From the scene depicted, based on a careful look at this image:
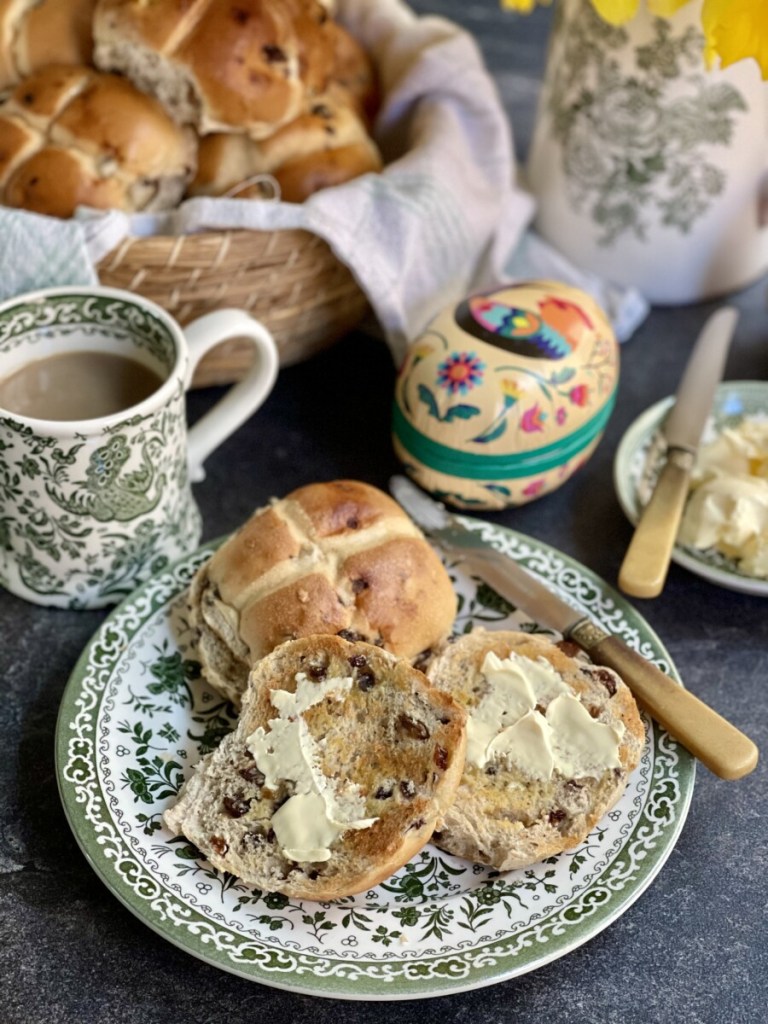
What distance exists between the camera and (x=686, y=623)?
1258 millimetres

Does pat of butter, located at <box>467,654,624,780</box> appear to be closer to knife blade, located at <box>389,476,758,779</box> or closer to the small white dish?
knife blade, located at <box>389,476,758,779</box>

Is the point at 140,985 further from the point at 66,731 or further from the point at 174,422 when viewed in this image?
the point at 174,422

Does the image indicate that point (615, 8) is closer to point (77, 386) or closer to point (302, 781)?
point (77, 386)

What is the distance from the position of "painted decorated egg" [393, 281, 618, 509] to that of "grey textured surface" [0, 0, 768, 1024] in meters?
0.11

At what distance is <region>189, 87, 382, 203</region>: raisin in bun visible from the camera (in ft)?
4.60

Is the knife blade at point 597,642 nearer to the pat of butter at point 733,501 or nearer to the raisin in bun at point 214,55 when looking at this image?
the pat of butter at point 733,501

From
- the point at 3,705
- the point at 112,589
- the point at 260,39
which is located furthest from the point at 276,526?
the point at 260,39

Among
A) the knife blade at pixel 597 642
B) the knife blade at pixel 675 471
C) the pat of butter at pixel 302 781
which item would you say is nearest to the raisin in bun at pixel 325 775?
the pat of butter at pixel 302 781

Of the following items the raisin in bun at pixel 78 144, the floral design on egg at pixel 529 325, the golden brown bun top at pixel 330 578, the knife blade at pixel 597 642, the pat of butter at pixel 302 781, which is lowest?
the knife blade at pixel 597 642

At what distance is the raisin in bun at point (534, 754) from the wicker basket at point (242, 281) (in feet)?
1.90

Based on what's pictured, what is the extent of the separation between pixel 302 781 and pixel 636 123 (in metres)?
1.05

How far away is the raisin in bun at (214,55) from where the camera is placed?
1.32m

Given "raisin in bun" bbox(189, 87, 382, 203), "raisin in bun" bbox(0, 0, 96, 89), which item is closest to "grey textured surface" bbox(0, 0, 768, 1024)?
"raisin in bun" bbox(189, 87, 382, 203)

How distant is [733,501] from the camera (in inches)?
48.7
